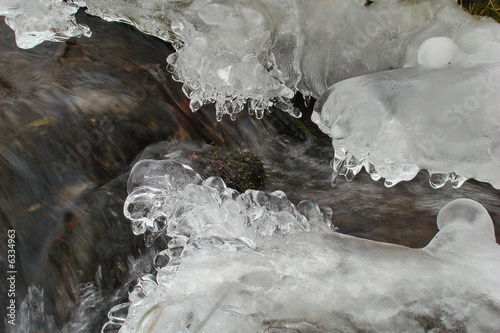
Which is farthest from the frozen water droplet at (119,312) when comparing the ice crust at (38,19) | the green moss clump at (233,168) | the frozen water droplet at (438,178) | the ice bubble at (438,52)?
the ice crust at (38,19)

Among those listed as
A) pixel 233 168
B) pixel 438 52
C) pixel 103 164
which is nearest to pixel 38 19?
pixel 103 164

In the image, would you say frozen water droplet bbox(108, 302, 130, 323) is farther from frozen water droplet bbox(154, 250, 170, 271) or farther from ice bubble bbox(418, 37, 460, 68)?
ice bubble bbox(418, 37, 460, 68)

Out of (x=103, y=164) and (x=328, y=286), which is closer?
(x=328, y=286)

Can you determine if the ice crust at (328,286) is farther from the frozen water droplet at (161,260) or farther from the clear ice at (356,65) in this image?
the clear ice at (356,65)

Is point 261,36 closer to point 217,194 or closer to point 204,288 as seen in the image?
point 217,194

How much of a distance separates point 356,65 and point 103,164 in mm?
2361

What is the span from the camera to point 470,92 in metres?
2.39

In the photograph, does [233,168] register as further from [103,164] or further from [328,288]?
[328,288]

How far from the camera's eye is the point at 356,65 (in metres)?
3.61

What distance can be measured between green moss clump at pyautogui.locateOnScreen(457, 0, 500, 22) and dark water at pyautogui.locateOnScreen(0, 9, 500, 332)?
5.58 feet

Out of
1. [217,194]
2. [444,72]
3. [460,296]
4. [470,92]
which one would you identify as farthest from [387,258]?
[217,194]

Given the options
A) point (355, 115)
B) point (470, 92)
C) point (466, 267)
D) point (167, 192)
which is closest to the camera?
point (466, 267)

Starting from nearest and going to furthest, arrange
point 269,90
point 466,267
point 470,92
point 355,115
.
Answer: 1. point 466,267
2. point 470,92
3. point 355,115
4. point 269,90

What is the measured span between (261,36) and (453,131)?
1.77m
